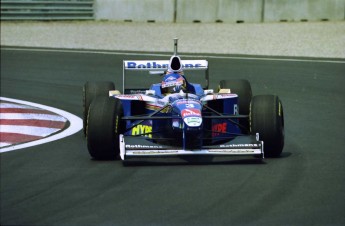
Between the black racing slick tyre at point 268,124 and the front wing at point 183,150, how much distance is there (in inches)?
6.5

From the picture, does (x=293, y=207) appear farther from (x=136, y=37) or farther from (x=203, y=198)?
(x=136, y=37)

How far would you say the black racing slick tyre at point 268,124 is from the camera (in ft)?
37.9

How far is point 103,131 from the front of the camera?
452 inches

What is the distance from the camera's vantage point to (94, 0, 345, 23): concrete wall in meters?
29.3

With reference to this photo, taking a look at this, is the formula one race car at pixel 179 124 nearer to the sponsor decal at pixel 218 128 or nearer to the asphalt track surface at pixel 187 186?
the sponsor decal at pixel 218 128

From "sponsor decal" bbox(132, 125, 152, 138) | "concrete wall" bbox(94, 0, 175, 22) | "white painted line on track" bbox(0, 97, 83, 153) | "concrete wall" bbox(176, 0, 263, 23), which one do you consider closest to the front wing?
"sponsor decal" bbox(132, 125, 152, 138)

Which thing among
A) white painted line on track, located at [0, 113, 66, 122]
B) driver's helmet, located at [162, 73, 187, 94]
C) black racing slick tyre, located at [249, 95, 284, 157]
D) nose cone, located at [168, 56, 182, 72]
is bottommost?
white painted line on track, located at [0, 113, 66, 122]

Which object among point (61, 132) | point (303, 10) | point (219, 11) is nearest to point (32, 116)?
point (61, 132)

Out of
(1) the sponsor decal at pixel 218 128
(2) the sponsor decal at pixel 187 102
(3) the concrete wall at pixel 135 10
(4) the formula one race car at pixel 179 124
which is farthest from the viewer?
(3) the concrete wall at pixel 135 10

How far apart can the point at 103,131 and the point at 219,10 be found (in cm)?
2012

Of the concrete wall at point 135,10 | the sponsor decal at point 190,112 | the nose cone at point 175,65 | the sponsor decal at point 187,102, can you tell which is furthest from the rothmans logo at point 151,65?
the concrete wall at point 135,10

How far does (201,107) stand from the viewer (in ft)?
38.6

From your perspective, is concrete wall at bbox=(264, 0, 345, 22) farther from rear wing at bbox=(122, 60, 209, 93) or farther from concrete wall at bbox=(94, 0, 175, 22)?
rear wing at bbox=(122, 60, 209, 93)

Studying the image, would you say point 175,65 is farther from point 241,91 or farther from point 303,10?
point 303,10
